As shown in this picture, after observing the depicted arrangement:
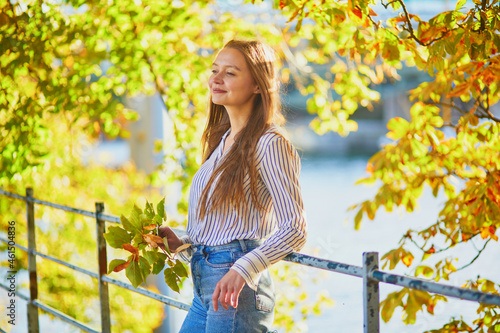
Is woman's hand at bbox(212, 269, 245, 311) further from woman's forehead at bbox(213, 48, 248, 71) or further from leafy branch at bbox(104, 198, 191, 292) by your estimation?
woman's forehead at bbox(213, 48, 248, 71)

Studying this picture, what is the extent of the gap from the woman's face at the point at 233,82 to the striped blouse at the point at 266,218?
0.55 feet

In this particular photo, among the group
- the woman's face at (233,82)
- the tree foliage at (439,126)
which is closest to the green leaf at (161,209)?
the woman's face at (233,82)

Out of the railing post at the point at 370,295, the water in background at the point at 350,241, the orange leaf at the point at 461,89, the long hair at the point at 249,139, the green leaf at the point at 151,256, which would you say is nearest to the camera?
the railing post at the point at 370,295

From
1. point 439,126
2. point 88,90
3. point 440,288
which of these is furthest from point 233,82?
point 88,90

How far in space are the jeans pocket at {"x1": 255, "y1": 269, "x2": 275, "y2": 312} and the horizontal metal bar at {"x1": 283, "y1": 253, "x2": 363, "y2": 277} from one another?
0.29 ft

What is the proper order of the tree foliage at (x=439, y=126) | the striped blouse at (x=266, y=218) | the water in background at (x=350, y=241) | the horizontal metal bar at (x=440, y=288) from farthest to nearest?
the water in background at (x=350, y=241)
the tree foliage at (x=439, y=126)
the striped blouse at (x=266, y=218)
the horizontal metal bar at (x=440, y=288)

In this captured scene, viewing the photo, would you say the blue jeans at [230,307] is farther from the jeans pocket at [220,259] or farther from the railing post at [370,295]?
the railing post at [370,295]

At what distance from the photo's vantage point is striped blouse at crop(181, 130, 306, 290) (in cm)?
144

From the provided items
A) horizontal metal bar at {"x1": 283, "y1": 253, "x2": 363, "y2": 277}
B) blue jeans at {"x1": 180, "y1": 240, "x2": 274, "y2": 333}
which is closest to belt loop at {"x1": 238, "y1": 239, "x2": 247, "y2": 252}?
blue jeans at {"x1": 180, "y1": 240, "x2": 274, "y2": 333}

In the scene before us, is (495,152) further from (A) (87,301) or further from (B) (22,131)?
(A) (87,301)

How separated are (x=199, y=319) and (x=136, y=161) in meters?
5.95

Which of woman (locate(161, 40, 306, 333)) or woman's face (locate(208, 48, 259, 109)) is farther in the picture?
woman's face (locate(208, 48, 259, 109))

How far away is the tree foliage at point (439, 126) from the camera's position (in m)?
1.96

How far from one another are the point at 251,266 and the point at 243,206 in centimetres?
19
